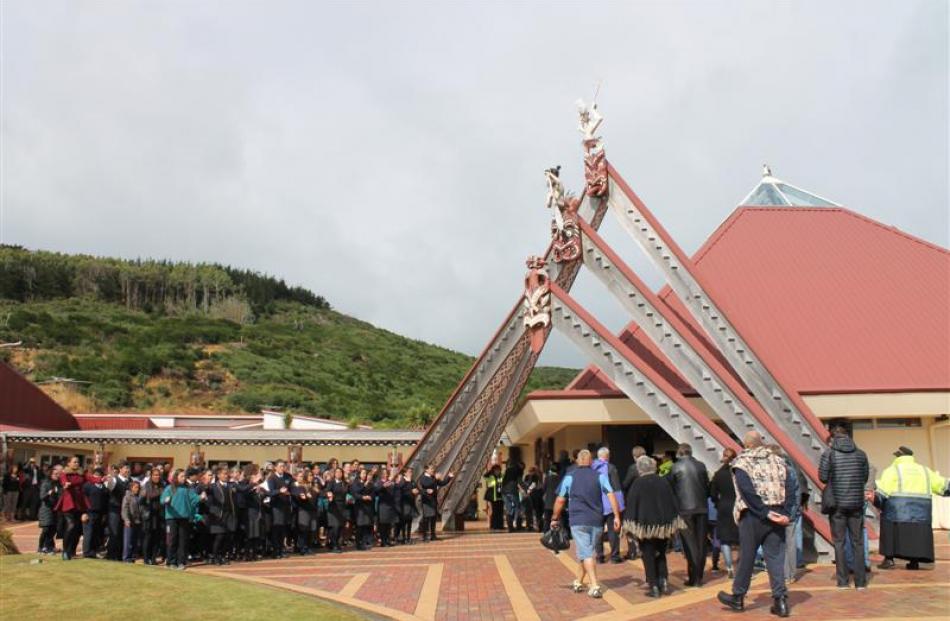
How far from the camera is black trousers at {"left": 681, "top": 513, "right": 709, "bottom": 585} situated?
1079 cm

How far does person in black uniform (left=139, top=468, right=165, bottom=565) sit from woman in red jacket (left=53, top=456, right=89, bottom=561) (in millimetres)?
1147

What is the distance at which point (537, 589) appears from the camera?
11023 mm

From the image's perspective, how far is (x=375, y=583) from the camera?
12.2 m

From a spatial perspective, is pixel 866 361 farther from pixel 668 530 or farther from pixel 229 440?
pixel 229 440

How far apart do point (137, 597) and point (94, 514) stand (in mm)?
4936

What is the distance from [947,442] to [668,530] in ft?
42.1

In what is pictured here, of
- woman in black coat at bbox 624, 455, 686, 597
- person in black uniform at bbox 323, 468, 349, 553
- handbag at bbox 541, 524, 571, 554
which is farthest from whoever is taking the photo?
person in black uniform at bbox 323, 468, 349, 553

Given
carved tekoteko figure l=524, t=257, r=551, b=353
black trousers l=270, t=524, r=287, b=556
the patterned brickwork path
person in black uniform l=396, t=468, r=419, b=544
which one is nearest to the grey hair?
the patterned brickwork path

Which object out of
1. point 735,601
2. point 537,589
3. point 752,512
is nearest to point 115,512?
point 537,589

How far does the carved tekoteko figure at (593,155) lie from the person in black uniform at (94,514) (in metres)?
14.0

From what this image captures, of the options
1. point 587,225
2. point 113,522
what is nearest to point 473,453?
point 587,225

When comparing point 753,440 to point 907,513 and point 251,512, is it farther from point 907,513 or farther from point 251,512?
point 251,512

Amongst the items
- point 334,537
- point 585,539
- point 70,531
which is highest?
point 585,539

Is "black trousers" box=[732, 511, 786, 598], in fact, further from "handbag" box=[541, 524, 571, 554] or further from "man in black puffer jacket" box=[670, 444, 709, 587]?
"handbag" box=[541, 524, 571, 554]
